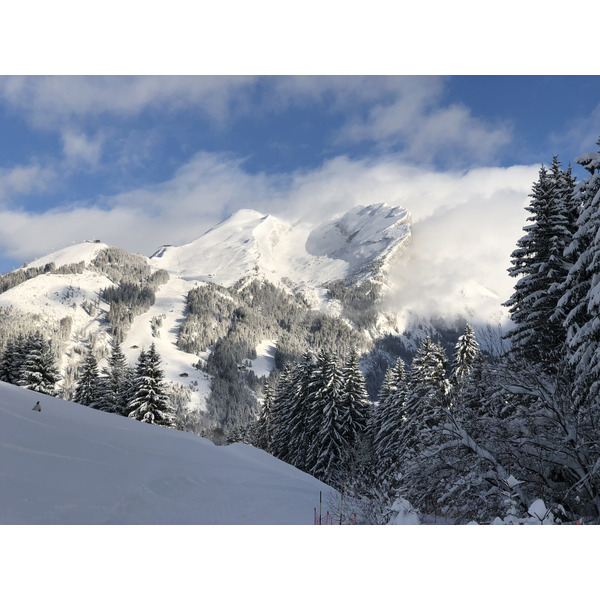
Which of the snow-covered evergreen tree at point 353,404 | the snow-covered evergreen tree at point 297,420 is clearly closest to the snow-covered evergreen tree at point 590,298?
the snow-covered evergreen tree at point 353,404

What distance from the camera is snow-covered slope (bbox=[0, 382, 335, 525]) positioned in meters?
8.50

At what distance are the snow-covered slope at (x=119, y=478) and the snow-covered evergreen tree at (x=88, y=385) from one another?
21.0 meters

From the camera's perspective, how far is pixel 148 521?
9.20 m

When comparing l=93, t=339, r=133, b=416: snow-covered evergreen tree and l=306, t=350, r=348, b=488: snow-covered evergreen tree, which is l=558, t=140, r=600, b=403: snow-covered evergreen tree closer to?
l=306, t=350, r=348, b=488: snow-covered evergreen tree

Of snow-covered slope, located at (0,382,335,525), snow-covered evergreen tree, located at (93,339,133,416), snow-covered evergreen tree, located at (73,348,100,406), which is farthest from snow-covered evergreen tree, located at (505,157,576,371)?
snow-covered evergreen tree, located at (73,348,100,406)

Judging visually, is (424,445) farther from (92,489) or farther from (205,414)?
(205,414)

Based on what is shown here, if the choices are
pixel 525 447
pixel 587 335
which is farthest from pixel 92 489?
pixel 587 335

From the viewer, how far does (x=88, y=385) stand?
38.8 metres

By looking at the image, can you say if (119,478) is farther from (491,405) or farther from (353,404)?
(353,404)

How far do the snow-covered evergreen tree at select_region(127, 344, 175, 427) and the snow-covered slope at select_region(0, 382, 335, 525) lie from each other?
42.8 feet

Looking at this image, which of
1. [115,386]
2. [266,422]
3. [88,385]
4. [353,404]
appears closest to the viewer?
[353,404]

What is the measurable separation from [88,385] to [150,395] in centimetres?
1143

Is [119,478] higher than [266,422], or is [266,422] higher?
[266,422]

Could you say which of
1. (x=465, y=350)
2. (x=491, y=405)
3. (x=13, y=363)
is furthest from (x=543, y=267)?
(x=13, y=363)
